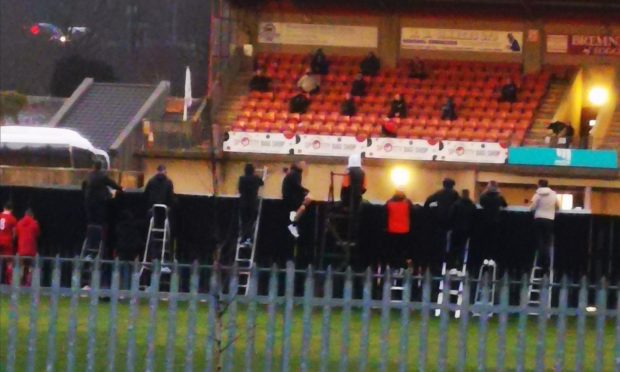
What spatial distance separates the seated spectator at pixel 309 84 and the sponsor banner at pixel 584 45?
6053mm

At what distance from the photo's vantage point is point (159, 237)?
2064 centimetres

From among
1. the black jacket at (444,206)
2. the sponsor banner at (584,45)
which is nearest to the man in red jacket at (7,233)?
the black jacket at (444,206)

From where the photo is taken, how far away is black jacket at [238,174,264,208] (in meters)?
20.1

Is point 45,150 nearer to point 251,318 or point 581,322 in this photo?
point 251,318

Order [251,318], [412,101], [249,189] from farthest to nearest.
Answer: [412,101], [249,189], [251,318]

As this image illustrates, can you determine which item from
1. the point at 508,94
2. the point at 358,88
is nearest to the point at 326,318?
the point at 508,94

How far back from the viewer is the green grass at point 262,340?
11.9 m

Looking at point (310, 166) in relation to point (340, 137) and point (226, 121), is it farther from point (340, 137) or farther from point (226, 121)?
point (226, 121)

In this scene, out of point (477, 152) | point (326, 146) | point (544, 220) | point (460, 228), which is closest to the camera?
point (460, 228)

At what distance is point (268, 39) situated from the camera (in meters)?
39.1

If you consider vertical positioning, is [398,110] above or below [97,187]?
above

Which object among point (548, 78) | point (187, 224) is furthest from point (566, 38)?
point (187, 224)

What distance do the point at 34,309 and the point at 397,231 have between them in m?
9.46

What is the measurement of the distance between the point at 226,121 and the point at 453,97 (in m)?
5.74
